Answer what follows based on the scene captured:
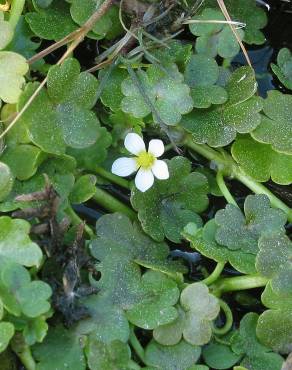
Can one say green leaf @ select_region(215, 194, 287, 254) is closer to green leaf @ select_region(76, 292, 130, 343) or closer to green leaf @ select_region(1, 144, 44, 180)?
green leaf @ select_region(76, 292, 130, 343)

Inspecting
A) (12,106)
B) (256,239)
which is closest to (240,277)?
(256,239)

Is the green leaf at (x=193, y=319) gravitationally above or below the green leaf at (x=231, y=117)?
below

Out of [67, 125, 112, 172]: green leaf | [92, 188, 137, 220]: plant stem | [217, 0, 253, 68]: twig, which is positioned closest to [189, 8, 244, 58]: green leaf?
[217, 0, 253, 68]: twig

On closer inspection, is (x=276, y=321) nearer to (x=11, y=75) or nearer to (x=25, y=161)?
(x=25, y=161)

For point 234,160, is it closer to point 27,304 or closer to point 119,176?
point 119,176

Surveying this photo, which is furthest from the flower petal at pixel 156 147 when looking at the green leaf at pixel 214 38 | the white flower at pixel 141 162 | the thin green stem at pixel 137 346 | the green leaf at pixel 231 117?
the thin green stem at pixel 137 346

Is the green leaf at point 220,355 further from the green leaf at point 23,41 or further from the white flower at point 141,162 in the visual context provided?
the green leaf at point 23,41
